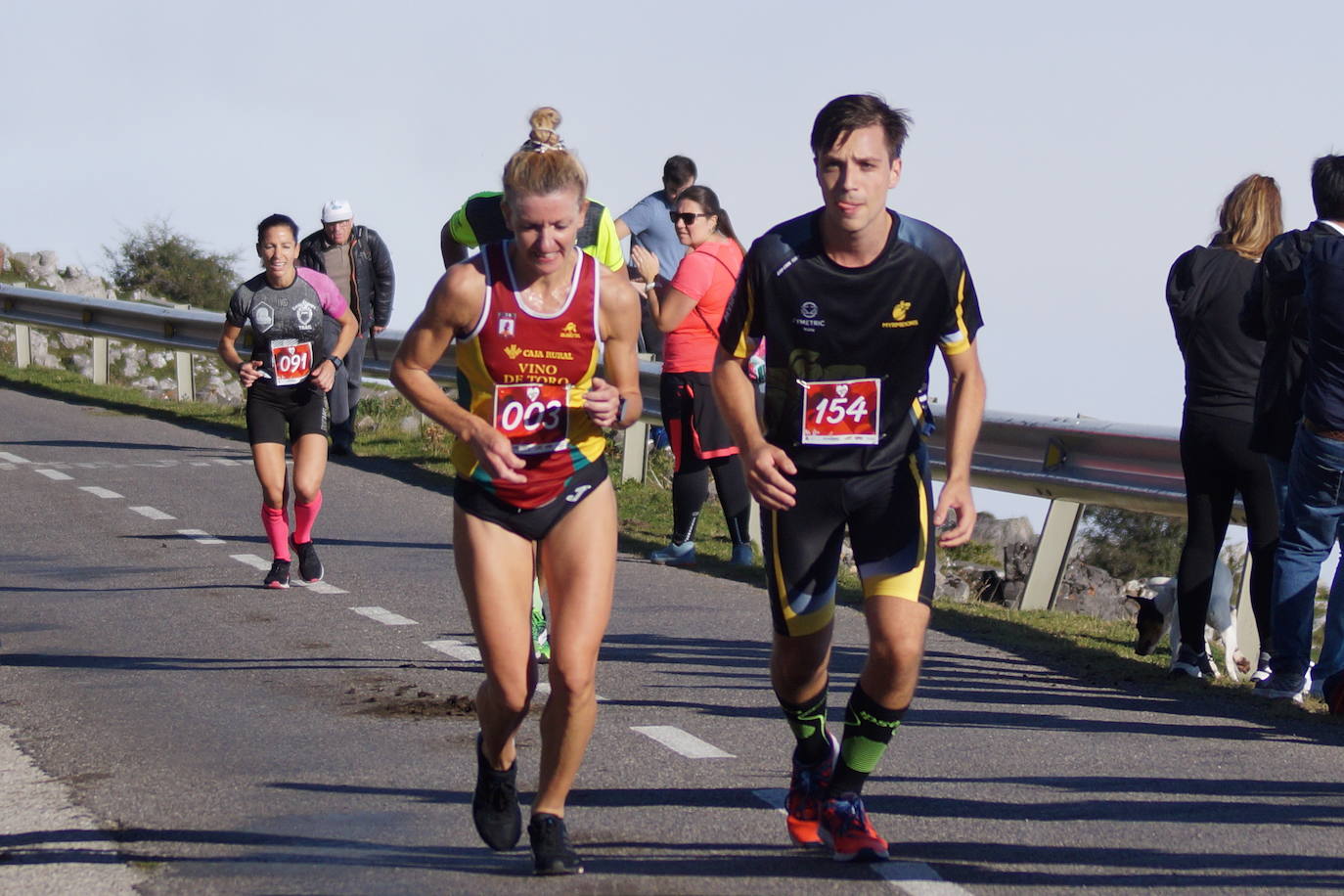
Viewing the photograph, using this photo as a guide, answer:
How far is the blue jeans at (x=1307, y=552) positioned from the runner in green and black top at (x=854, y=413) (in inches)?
108

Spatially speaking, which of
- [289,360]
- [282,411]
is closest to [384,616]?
[282,411]

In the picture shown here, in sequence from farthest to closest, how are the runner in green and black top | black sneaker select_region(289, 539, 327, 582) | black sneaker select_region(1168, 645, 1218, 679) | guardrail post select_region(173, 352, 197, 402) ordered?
guardrail post select_region(173, 352, 197, 402) → black sneaker select_region(289, 539, 327, 582) → black sneaker select_region(1168, 645, 1218, 679) → the runner in green and black top

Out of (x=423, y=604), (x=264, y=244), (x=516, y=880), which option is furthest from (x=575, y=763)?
(x=264, y=244)

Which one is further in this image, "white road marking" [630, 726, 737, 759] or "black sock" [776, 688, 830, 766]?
"white road marking" [630, 726, 737, 759]

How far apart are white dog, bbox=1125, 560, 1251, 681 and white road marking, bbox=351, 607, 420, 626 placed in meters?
3.55

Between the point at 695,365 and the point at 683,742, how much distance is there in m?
4.65

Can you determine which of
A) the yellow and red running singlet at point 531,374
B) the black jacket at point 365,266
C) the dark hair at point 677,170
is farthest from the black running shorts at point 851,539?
the black jacket at point 365,266

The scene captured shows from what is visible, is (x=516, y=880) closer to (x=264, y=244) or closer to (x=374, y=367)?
(x=264, y=244)

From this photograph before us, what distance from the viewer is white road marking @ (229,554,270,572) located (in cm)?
1173

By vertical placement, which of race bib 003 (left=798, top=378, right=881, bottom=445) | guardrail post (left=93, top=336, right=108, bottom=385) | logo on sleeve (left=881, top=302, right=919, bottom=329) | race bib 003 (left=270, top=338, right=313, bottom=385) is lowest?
guardrail post (left=93, top=336, right=108, bottom=385)

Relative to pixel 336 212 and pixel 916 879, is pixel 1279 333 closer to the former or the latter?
pixel 916 879

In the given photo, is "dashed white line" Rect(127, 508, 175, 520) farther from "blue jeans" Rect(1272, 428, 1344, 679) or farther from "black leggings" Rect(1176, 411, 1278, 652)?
"blue jeans" Rect(1272, 428, 1344, 679)

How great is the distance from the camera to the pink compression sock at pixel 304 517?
36.0 ft

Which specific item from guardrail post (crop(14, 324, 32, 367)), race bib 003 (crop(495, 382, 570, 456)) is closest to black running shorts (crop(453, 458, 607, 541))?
race bib 003 (crop(495, 382, 570, 456))
